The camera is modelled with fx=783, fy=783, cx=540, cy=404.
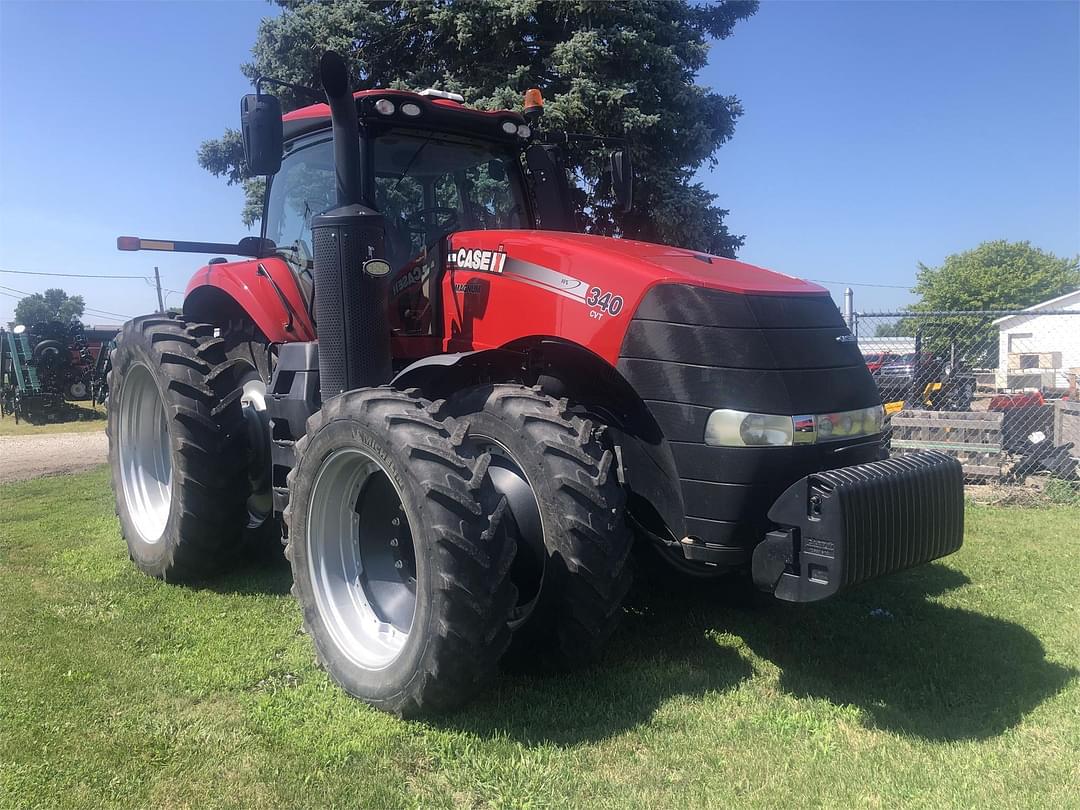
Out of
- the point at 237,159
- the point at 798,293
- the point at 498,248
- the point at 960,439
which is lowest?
the point at 960,439

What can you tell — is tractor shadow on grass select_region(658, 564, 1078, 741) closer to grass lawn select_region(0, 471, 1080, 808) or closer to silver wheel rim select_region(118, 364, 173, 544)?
grass lawn select_region(0, 471, 1080, 808)

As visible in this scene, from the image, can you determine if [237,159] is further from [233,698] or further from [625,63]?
[233,698]

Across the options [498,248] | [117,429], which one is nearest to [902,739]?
[498,248]

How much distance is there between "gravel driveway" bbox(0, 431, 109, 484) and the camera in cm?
904

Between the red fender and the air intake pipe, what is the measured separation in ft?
2.35

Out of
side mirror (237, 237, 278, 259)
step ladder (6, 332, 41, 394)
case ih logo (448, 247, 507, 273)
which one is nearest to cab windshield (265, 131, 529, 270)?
side mirror (237, 237, 278, 259)

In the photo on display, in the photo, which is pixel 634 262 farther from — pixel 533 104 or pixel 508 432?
pixel 533 104

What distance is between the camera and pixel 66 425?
1527 centimetres

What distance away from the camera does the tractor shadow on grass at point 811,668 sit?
116 inches

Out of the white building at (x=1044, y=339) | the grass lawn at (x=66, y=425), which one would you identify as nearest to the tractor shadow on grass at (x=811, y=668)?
the grass lawn at (x=66, y=425)

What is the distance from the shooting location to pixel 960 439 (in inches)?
323

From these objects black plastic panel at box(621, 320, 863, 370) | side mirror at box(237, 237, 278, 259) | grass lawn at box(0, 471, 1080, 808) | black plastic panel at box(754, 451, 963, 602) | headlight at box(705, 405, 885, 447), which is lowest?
grass lawn at box(0, 471, 1080, 808)

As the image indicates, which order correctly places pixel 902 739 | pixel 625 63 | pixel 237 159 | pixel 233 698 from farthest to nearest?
pixel 237 159, pixel 625 63, pixel 233 698, pixel 902 739

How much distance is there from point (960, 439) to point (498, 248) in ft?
21.7
